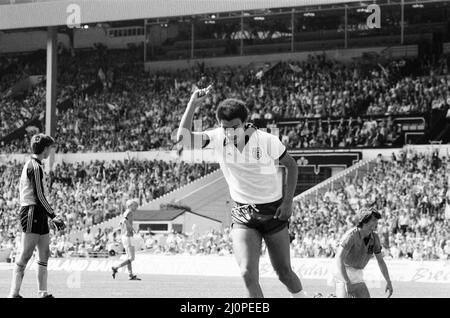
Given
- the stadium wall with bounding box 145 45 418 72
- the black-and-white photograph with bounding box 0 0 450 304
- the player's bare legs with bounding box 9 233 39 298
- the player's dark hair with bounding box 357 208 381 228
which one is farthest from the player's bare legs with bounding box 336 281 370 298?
the stadium wall with bounding box 145 45 418 72

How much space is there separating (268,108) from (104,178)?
7899 mm

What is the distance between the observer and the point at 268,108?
45.3 meters

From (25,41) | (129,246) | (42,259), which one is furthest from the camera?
(25,41)

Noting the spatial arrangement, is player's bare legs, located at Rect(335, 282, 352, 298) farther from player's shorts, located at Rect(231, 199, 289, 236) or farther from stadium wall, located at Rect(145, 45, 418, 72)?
stadium wall, located at Rect(145, 45, 418, 72)

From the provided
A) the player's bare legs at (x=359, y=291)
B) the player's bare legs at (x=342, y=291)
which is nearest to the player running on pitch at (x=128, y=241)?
the player's bare legs at (x=342, y=291)

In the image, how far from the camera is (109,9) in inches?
1731

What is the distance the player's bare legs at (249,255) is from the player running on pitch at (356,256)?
164cm

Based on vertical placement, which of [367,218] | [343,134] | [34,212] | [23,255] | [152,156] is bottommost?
[23,255]

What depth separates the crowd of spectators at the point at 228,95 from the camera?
4225 cm

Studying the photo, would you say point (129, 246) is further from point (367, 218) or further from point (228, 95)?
point (228, 95)

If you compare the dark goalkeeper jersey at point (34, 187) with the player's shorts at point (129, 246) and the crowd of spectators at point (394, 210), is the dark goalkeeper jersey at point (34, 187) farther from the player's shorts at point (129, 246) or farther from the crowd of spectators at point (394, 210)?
the crowd of spectators at point (394, 210)

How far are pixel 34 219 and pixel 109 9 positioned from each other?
32.3 m

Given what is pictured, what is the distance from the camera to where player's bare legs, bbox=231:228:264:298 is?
912 cm

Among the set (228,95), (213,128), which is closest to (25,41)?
(228,95)
